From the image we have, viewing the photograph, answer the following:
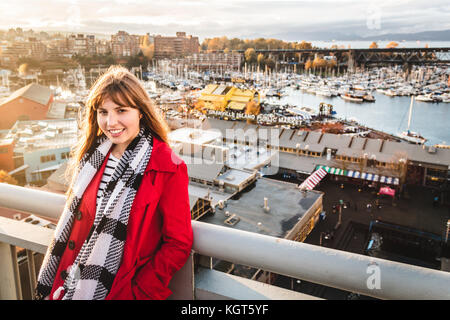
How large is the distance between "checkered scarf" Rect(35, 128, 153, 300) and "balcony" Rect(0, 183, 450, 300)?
66mm

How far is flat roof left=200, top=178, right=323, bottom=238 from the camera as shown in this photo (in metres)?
4.52

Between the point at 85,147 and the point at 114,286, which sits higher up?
the point at 85,147

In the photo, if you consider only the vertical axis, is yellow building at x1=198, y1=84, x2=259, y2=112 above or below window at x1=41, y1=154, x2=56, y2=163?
above

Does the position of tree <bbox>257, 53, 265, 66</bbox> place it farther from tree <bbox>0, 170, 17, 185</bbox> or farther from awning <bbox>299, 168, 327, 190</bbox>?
tree <bbox>0, 170, 17, 185</bbox>

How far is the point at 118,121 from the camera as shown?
0.58 m

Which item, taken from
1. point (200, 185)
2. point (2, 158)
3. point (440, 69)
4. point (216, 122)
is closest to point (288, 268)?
point (200, 185)

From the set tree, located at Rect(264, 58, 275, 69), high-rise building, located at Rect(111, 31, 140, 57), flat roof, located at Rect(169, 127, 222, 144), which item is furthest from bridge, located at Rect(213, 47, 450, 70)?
flat roof, located at Rect(169, 127, 222, 144)

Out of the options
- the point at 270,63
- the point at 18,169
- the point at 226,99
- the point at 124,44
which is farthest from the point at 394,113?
the point at 124,44

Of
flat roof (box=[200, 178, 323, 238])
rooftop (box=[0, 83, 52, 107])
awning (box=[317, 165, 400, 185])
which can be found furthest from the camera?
rooftop (box=[0, 83, 52, 107])

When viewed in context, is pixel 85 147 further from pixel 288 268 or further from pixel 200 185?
pixel 200 185

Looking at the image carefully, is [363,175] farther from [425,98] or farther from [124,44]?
[124,44]

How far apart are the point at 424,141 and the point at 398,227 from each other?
21.1 ft

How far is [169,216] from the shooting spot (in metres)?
0.51

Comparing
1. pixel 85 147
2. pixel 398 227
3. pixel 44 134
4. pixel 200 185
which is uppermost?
pixel 85 147
